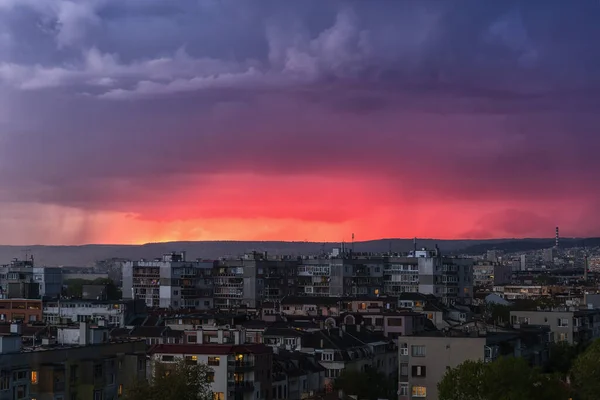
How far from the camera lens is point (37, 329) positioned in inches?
2539

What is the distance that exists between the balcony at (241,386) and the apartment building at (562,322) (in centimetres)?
2997

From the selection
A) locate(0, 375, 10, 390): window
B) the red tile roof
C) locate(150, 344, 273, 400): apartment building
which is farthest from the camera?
the red tile roof

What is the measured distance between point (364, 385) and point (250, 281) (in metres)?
60.8

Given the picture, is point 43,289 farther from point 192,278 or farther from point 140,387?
point 140,387

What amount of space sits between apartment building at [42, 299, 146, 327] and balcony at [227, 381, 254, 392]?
31.5 metres

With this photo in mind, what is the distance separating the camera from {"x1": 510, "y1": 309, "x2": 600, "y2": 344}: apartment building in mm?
77562

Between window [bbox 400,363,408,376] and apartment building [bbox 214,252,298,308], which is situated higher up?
apartment building [bbox 214,252,298,308]

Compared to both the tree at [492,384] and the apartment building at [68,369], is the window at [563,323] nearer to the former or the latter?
the tree at [492,384]

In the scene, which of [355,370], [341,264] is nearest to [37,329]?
[355,370]

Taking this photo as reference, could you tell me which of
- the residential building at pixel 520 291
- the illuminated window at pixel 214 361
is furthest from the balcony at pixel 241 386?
the residential building at pixel 520 291

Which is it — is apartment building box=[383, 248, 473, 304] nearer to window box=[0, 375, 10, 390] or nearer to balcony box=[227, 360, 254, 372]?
balcony box=[227, 360, 254, 372]

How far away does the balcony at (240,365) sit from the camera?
50.7 meters

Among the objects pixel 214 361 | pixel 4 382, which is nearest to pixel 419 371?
pixel 214 361

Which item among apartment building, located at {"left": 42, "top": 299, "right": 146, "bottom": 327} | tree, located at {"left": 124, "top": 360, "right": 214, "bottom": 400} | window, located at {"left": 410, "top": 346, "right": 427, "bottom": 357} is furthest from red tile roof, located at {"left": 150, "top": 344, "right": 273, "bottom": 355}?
apartment building, located at {"left": 42, "top": 299, "right": 146, "bottom": 327}
